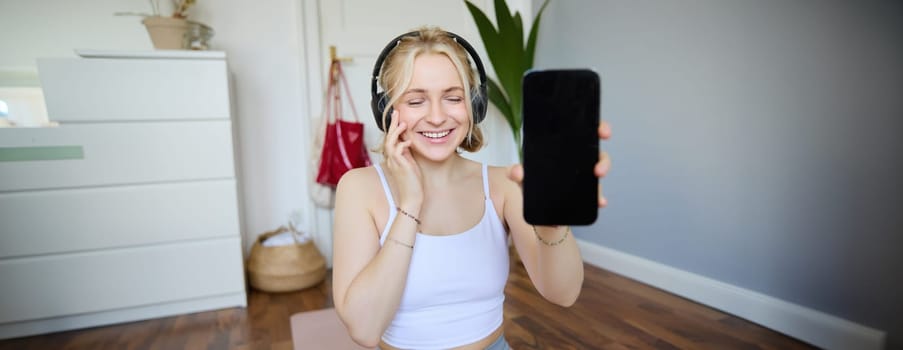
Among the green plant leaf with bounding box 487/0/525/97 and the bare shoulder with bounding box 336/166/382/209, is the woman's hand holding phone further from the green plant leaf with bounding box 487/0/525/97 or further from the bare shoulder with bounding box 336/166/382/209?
the green plant leaf with bounding box 487/0/525/97

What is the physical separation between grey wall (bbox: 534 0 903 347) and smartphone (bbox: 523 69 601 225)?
5.08ft

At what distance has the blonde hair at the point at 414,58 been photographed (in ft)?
2.66

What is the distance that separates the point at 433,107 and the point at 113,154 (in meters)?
1.90

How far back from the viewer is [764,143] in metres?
1.91

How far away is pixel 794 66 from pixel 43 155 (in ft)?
9.63

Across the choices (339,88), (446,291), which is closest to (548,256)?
(446,291)

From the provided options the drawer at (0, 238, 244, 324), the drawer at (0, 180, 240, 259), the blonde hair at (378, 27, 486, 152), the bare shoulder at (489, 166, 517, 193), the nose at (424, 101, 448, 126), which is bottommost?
the drawer at (0, 238, 244, 324)

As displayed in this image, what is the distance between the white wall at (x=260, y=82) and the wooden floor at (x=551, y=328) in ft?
2.24

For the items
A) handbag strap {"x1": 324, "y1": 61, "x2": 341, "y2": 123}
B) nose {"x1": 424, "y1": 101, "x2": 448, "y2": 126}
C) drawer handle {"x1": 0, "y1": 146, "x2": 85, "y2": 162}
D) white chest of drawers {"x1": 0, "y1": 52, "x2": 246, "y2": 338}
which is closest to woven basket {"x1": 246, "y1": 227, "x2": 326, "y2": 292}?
white chest of drawers {"x1": 0, "y1": 52, "x2": 246, "y2": 338}

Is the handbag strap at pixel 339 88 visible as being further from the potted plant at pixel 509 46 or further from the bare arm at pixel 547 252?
the bare arm at pixel 547 252

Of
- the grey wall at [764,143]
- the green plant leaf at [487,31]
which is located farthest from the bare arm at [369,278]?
the green plant leaf at [487,31]

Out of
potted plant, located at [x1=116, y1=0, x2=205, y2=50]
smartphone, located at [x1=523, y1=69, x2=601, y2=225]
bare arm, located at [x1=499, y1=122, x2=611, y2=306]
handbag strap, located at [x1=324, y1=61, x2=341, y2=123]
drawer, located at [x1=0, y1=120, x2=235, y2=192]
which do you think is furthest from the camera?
handbag strap, located at [x1=324, y1=61, x2=341, y2=123]

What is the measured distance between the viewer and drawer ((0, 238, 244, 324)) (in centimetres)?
205

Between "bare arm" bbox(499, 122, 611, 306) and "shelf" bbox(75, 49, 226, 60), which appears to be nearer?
"bare arm" bbox(499, 122, 611, 306)
